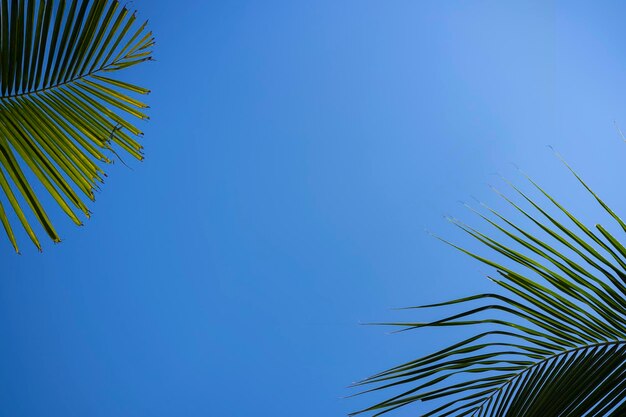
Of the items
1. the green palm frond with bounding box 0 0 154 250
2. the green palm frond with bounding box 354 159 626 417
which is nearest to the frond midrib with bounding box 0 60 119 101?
the green palm frond with bounding box 0 0 154 250

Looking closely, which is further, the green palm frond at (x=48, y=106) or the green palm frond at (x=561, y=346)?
the green palm frond at (x=48, y=106)

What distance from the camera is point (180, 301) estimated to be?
29.8ft

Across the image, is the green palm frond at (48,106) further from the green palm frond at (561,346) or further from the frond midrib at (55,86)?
the green palm frond at (561,346)

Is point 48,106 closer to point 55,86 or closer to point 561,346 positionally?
point 55,86

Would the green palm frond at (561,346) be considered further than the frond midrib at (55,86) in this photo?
No

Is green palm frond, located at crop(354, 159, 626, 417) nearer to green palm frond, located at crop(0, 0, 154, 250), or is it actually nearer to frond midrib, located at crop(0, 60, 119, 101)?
Answer: green palm frond, located at crop(0, 0, 154, 250)

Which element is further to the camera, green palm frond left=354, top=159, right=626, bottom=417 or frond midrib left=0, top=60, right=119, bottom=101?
frond midrib left=0, top=60, right=119, bottom=101

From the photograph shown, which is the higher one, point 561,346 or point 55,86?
point 55,86

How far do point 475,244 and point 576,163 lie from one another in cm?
174

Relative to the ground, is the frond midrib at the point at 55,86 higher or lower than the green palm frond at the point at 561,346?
higher

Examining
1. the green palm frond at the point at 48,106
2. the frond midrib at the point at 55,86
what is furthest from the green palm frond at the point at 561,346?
the frond midrib at the point at 55,86

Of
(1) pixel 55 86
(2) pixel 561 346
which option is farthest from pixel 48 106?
(2) pixel 561 346

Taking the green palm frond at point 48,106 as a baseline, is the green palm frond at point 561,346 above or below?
below

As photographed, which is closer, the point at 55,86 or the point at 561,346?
the point at 561,346
